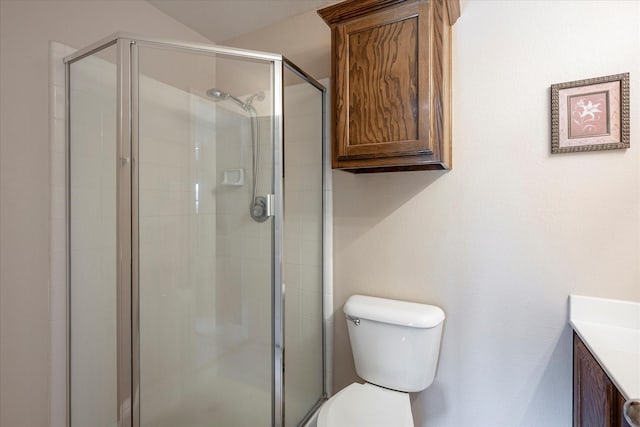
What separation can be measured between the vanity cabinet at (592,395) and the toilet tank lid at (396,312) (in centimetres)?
48

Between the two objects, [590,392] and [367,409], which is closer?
[590,392]

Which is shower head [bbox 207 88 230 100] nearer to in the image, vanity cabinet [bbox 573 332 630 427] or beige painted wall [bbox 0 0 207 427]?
beige painted wall [bbox 0 0 207 427]

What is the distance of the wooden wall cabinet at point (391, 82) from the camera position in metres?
1.20

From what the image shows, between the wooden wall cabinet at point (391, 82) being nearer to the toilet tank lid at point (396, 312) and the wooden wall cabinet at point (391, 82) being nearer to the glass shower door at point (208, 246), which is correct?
the glass shower door at point (208, 246)

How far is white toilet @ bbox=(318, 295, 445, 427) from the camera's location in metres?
1.26

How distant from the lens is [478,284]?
4.56 feet

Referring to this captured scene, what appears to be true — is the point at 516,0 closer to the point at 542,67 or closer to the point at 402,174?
the point at 542,67

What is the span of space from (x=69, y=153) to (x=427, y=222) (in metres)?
1.64

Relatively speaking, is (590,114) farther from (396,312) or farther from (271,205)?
(271,205)

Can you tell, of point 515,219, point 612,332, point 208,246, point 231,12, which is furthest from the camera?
point 231,12

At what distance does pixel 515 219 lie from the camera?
1312 mm

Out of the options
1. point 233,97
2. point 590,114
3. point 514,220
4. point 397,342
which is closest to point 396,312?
point 397,342

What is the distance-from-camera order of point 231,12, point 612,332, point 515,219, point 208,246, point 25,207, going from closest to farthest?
point 612,332 < point 25,207 < point 515,219 < point 208,246 < point 231,12

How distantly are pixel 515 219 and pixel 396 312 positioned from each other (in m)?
0.66
